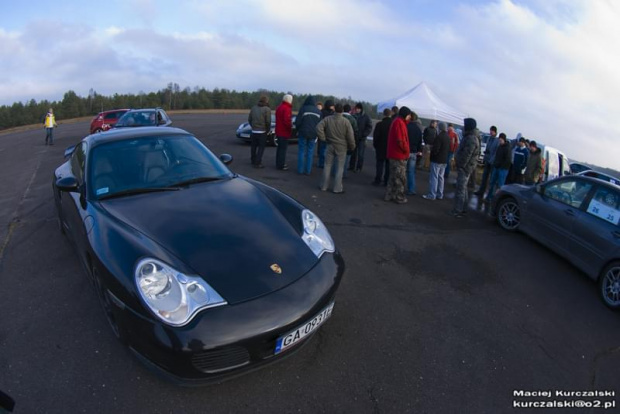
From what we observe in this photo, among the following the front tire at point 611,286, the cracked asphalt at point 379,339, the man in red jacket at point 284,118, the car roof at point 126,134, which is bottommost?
the cracked asphalt at point 379,339

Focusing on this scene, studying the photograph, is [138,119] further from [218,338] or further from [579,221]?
[579,221]

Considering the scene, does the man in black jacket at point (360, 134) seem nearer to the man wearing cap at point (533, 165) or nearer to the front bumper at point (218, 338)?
the man wearing cap at point (533, 165)

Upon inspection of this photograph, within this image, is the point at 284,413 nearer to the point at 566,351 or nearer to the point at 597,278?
the point at 566,351

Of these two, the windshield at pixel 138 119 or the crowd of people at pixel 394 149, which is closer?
the crowd of people at pixel 394 149

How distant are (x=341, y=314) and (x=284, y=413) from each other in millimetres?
1222

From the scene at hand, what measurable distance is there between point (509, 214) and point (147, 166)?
19.6ft

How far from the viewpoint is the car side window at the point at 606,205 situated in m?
4.73

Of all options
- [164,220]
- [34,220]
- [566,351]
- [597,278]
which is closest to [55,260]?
[34,220]

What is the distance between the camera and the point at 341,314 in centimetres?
345

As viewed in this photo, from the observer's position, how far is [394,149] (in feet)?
23.6

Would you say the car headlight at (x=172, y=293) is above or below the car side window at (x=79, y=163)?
below

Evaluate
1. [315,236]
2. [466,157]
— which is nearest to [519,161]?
[466,157]

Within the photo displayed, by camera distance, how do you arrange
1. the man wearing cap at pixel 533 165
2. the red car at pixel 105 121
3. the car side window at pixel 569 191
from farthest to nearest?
the red car at pixel 105 121, the man wearing cap at pixel 533 165, the car side window at pixel 569 191

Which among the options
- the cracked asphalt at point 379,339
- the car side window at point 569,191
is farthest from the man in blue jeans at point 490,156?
the cracked asphalt at point 379,339
